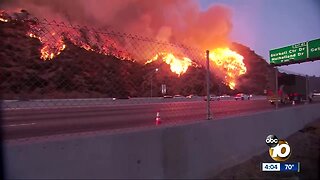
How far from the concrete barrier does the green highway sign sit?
41562 millimetres

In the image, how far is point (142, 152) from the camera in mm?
6016

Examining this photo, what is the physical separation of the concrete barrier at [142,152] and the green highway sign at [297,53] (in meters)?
41.6

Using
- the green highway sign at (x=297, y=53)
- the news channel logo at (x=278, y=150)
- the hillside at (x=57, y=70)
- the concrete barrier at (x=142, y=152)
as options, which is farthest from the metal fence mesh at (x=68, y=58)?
the green highway sign at (x=297, y=53)

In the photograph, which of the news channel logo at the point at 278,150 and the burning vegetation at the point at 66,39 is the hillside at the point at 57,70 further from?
the news channel logo at the point at 278,150

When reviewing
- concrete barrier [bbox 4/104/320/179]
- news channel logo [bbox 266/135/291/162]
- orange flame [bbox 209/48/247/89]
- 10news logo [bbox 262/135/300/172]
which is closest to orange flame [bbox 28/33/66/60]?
Result: concrete barrier [bbox 4/104/320/179]

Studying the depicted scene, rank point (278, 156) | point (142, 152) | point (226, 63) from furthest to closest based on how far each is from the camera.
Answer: point (226, 63) < point (278, 156) < point (142, 152)

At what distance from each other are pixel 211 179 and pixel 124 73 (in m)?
2.50

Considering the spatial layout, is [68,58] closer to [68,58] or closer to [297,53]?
[68,58]

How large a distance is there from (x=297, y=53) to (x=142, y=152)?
158 ft

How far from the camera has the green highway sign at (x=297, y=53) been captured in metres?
48.5

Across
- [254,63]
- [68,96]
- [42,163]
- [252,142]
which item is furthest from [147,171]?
[254,63]

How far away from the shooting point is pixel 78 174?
495cm

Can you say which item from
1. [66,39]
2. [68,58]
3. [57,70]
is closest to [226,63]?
[68,58]

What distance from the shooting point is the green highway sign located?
48469 mm
